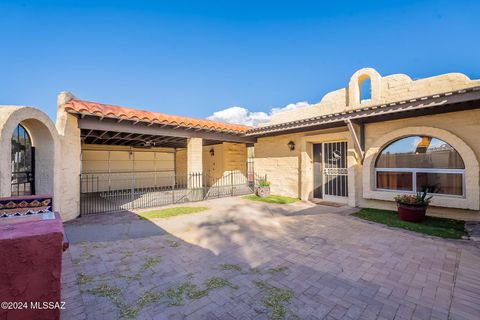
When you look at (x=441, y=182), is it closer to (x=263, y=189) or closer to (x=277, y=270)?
(x=277, y=270)

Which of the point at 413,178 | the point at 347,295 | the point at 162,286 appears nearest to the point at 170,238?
the point at 162,286

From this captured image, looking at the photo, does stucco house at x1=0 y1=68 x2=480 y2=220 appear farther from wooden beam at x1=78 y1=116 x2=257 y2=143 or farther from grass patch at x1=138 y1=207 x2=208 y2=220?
grass patch at x1=138 y1=207 x2=208 y2=220

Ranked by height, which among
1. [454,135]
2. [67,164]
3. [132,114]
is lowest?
[67,164]

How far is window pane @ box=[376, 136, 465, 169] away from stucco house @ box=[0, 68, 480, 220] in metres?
0.02

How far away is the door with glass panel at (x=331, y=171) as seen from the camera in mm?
8656

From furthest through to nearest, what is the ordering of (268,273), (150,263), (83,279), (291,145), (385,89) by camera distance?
(291,145), (385,89), (150,263), (268,273), (83,279)

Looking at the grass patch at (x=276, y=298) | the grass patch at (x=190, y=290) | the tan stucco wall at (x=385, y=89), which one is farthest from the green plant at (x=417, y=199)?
the grass patch at (x=190, y=290)

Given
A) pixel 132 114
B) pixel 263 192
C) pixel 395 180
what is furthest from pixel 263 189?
pixel 132 114

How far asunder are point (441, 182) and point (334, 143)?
11.7 feet

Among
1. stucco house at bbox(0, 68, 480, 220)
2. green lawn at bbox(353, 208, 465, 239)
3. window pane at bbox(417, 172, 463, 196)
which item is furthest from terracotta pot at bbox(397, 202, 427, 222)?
window pane at bbox(417, 172, 463, 196)

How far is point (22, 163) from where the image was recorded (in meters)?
5.33

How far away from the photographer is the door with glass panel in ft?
28.4

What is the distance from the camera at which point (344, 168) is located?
28.3 ft

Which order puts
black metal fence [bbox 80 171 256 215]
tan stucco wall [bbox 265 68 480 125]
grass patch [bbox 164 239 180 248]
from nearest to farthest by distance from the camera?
grass patch [bbox 164 239 180 248] < tan stucco wall [bbox 265 68 480 125] < black metal fence [bbox 80 171 256 215]
